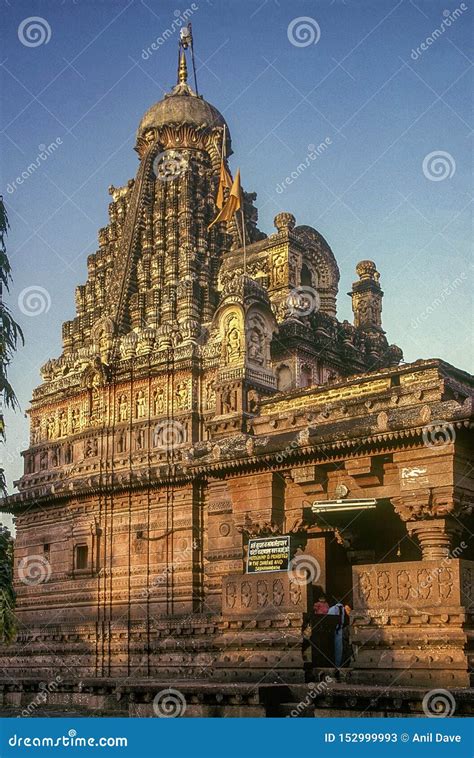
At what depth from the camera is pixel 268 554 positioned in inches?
773

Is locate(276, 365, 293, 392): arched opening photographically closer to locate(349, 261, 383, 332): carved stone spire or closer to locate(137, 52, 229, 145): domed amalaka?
locate(349, 261, 383, 332): carved stone spire

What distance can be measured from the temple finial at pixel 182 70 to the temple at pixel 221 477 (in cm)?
14

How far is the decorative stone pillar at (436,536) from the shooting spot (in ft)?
58.2

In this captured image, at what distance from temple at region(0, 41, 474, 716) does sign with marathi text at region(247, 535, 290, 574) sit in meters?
0.26

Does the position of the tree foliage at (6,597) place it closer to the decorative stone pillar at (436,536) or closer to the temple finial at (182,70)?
the decorative stone pillar at (436,536)

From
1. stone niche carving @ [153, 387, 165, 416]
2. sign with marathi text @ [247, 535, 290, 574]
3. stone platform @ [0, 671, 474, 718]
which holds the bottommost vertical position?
stone platform @ [0, 671, 474, 718]

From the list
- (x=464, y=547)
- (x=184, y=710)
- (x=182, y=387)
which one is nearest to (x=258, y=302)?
(x=182, y=387)

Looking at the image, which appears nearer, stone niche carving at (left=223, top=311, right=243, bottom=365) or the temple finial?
stone niche carving at (left=223, top=311, right=243, bottom=365)

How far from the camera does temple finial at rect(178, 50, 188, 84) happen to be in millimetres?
45031

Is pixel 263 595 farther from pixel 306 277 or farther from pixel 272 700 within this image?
pixel 306 277

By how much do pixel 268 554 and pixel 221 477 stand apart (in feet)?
8.02

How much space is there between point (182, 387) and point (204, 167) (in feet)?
38.8

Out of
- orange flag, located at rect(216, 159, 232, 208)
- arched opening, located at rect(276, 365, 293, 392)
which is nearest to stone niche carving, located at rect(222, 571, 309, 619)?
arched opening, located at rect(276, 365, 293, 392)

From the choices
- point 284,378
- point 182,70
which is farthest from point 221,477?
point 182,70
